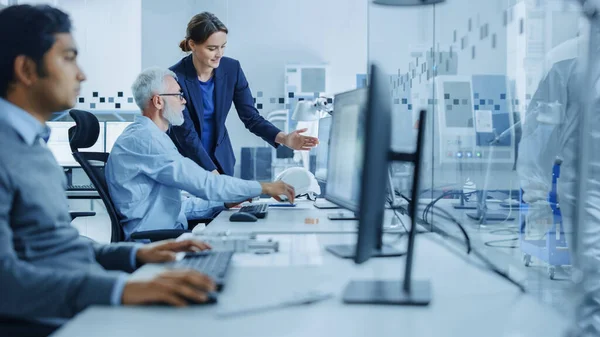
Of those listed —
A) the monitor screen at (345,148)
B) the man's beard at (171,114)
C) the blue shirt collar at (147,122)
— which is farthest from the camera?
the man's beard at (171,114)

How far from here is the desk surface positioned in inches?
33.4

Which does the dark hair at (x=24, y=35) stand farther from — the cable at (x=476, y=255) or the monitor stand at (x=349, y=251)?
the cable at (x=476, y=255)

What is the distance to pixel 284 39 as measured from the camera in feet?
19.8

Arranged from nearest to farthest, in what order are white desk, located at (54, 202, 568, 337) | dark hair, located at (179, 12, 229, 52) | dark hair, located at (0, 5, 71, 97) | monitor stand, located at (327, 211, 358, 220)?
white desk, located at (54, 202, 568, 337), dark hair, located at (0, 5, 71, 97), monitor stand, located at (327, 211, 358, 220), dark hair, located at (179, 12, 229, 52)

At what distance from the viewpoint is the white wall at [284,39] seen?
236 inches

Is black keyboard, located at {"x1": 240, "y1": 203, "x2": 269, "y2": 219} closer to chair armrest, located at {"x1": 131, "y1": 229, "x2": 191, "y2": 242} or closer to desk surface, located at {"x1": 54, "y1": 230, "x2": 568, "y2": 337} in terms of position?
chair armrest, located at {"x1": 131, "y1": 229, "x2": 191, "y2": 242}

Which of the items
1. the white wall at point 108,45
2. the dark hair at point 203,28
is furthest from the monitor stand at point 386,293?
the white wall at point 108,45

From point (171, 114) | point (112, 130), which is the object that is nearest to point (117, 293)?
point (171, 114)

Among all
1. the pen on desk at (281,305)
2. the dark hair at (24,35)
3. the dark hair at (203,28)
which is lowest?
the pen on desk at (281,305)

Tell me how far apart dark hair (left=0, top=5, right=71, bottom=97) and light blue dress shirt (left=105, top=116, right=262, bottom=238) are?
1.15 metres

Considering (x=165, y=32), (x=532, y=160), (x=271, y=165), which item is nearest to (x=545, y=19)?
(x=532, y=160)

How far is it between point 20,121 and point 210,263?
47 centimetres

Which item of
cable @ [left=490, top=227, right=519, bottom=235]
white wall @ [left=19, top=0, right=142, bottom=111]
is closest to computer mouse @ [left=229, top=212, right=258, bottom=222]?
cable @ [left=490, top=227, right=519, bottom=235]

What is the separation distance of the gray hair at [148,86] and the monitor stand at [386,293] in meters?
Result: 1.63
